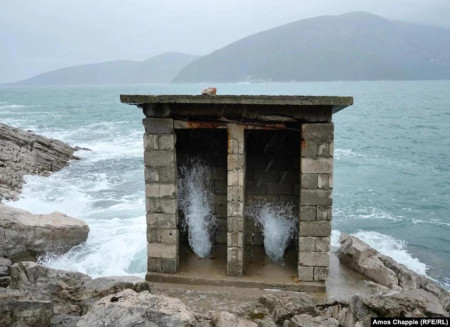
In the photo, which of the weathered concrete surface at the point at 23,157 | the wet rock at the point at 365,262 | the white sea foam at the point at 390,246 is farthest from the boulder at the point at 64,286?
the weathered concrete surface at the point at 23,157

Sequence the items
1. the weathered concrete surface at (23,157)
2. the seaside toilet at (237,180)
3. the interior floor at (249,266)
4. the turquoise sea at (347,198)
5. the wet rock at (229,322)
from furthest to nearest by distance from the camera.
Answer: the weathered concrete surface at (23,157), the turquoise sea at (347,198), the interior floor at (249,266), the seaside toilet at (237,180), the wet rock at (229,322)

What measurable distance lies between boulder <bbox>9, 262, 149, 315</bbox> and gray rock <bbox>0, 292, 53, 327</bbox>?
0.79m

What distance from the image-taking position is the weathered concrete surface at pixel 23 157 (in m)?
21.2

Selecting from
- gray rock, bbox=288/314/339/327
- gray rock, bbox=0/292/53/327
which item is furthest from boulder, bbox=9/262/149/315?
gray rock, bbox=288/314/339/327

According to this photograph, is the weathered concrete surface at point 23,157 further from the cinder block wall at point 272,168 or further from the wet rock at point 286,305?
the wet rock at point 286,305

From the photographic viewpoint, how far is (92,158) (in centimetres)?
3058

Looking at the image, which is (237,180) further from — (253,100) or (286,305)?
(286,305)

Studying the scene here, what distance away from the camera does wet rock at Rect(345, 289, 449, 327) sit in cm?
566

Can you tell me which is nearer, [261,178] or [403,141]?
[261,178]

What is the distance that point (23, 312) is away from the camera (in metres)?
5.50

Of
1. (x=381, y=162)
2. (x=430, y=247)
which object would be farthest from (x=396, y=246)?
(x=381, y=162)

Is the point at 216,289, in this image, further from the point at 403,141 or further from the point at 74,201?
the point at 403,141

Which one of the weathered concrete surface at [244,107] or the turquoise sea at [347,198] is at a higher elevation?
the weathered concrete surface at [244,107]

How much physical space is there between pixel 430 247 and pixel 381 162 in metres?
15.9
